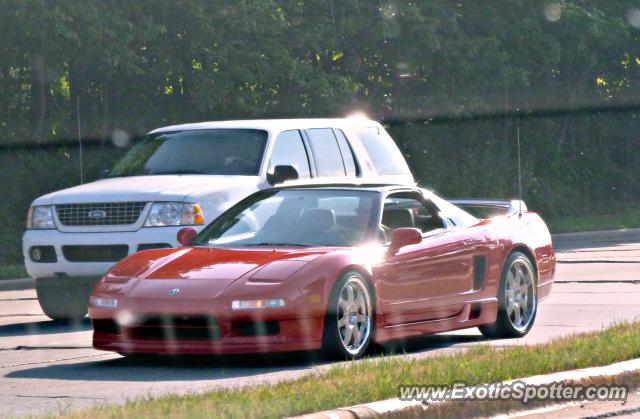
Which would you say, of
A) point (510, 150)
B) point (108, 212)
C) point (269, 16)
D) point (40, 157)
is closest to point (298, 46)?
point (269, 16)

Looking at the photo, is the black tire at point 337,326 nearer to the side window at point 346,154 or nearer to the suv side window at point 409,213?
the suv side window at point 409,213

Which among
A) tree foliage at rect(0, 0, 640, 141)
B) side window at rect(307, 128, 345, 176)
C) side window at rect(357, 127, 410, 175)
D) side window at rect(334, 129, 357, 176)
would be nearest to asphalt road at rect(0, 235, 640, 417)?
side window at rect(357, 127, 410, 175)

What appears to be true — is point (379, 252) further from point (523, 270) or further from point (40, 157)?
point (40, 157)

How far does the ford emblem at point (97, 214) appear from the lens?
515 inches

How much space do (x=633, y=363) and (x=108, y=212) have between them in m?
6.17

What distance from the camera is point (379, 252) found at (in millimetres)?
10234

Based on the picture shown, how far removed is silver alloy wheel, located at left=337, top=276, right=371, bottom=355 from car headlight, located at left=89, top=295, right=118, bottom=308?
1.57 meters

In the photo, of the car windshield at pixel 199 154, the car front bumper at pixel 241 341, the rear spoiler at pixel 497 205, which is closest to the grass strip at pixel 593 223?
the car windshield at pixel 199 154

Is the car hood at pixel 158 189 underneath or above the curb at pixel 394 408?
above

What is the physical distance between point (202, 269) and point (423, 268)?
182cm

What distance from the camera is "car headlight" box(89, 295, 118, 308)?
31.6 ft

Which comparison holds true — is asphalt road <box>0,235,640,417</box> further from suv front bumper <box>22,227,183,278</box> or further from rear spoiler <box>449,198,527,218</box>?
rear spoiler <box>449,198,527,218</box>

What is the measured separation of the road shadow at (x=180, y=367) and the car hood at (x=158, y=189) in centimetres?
293

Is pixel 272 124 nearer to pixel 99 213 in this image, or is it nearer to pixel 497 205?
pixel 99 213
